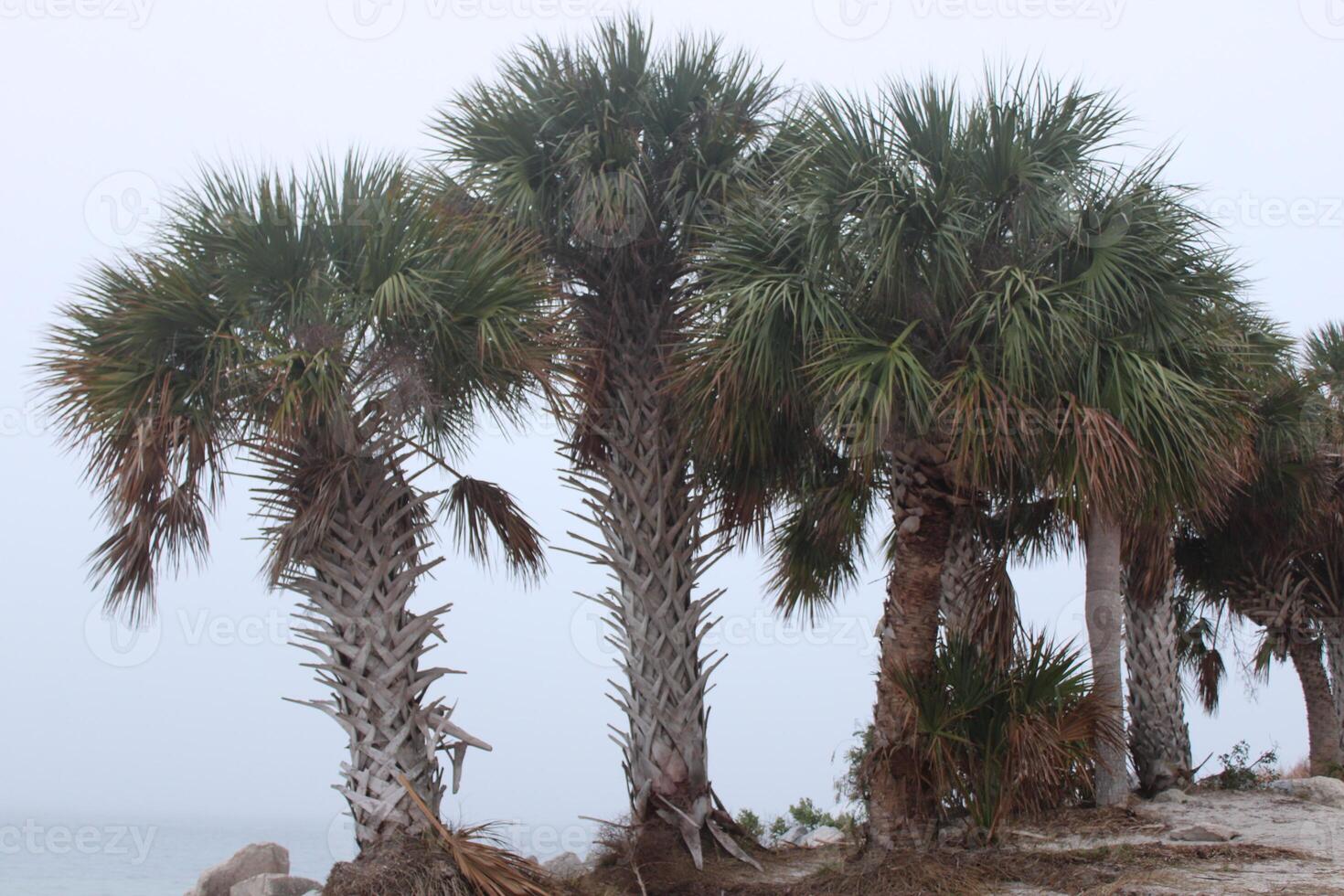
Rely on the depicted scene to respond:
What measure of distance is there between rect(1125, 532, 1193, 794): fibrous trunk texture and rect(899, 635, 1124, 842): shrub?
4330mm

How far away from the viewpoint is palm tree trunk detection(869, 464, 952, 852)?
994cm

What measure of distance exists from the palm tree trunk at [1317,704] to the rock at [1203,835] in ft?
27.8

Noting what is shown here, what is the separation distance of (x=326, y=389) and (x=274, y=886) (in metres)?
5.70

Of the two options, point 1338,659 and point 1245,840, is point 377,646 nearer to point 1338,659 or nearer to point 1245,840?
point 1245,840

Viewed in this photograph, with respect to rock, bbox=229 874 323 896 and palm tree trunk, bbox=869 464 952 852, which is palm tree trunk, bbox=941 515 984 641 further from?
rock, bbox=229 874 323 896

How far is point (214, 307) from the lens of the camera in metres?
8.72

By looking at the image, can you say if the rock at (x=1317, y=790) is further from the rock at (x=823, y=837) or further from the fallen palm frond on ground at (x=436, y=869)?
the fallen palm frond on ground at (x=436, y=869)

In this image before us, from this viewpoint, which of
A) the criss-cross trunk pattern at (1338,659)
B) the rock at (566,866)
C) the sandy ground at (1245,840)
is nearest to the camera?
the sandy ground at (1245,840)

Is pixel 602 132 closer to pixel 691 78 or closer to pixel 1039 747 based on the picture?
pixel 691 78

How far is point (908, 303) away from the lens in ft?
32.0

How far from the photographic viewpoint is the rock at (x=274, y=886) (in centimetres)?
1120

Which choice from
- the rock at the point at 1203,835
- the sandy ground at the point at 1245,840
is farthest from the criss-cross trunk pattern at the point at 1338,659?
the rock at the point at 1203,835

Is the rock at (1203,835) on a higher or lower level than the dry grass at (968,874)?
higher

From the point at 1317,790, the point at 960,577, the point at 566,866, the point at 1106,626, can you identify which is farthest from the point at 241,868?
the point at 1317,790
